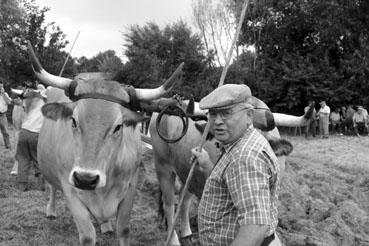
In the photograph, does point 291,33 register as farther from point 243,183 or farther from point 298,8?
point 243,183

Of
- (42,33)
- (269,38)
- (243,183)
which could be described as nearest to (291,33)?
(269,38)

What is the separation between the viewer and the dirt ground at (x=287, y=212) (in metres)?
5.78

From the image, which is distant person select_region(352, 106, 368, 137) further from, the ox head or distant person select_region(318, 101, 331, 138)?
the ox head

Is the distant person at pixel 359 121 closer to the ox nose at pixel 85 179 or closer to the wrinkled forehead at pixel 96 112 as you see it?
the wrinkled forehead at pixel 96 112

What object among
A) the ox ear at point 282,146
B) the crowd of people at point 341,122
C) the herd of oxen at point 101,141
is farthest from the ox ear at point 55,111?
the crowd of people at point 341,122

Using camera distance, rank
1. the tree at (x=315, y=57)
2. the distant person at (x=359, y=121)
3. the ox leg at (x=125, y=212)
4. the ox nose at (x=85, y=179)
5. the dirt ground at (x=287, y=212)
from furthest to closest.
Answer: the tree at (x=315, y=57) < the distant person at (x=359, y=121) < the dirt ground at (x=287, y=212) < the ox leg at (x=125, y=212) < the ox nose at (x=85, y=179)

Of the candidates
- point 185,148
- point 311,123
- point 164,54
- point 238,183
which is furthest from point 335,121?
point 238,183

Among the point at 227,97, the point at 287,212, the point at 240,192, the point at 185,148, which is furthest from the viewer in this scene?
the point at 287,212

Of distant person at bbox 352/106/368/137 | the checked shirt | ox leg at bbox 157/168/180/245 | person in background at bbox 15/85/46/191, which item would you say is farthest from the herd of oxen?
distant person at bbox 352/106/368/137

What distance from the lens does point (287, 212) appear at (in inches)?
290

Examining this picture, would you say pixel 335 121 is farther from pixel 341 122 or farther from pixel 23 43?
pixel 23 43

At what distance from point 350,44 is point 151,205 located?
77.4ft

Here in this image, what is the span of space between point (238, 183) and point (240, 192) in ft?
0.16

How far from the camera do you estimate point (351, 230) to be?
22.3 feet
